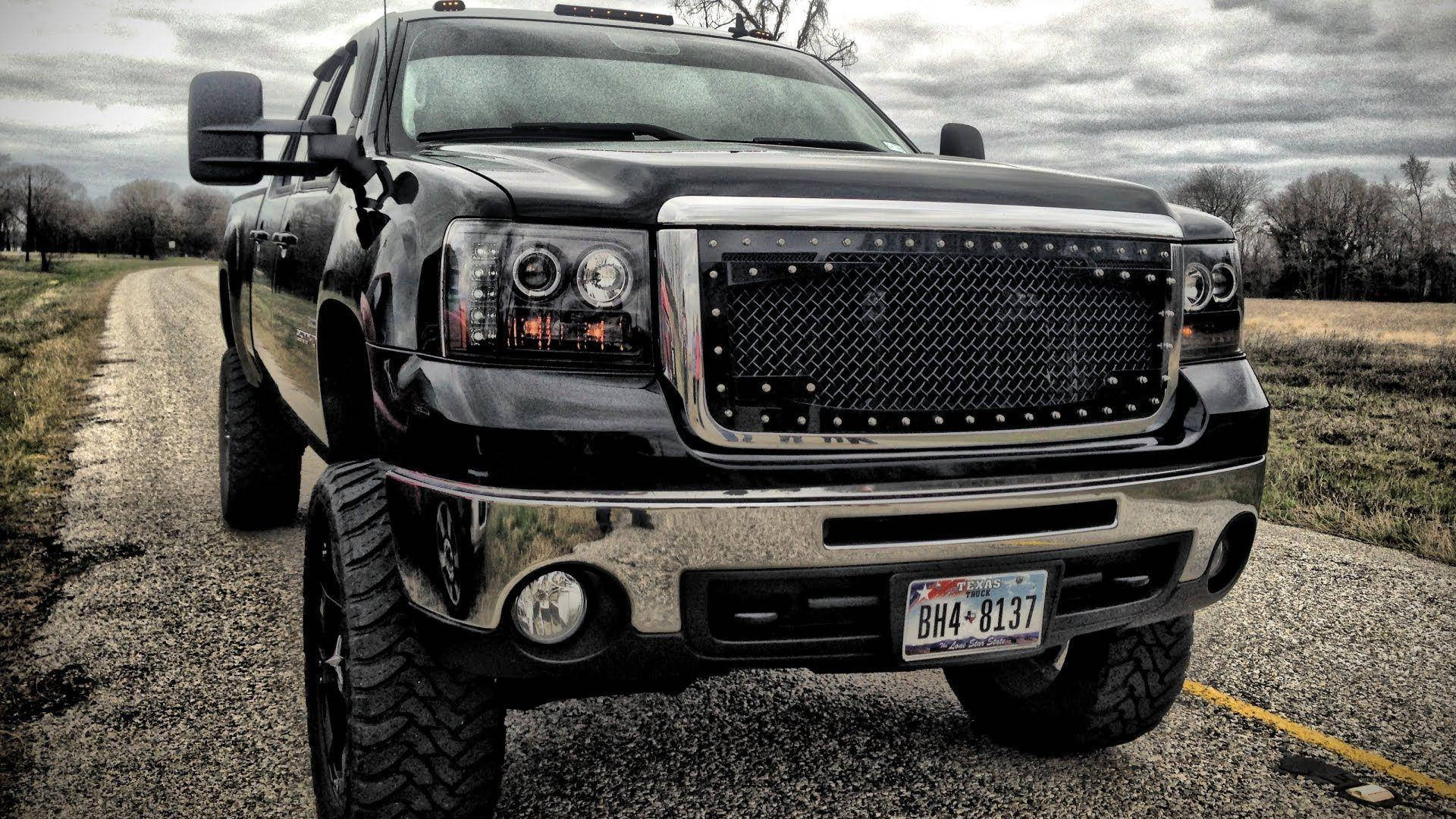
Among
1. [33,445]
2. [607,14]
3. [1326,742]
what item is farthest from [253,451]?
[1326,742]

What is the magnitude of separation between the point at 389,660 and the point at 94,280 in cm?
4929

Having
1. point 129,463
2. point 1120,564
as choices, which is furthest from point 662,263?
point 129,463

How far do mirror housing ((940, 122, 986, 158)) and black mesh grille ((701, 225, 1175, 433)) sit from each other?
1.67 meters

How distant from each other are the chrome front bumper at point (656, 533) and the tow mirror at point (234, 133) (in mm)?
1007

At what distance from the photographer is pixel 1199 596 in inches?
97.2

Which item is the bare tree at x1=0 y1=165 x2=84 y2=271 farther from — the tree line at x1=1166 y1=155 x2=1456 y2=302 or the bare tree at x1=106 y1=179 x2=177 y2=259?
the tree line at x1=1166 y1=155 x2=1456 y2=302

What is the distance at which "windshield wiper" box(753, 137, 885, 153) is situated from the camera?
3348 mm

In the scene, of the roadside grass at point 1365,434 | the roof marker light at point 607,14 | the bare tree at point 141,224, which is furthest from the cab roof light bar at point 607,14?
the bare tree at point 141,224

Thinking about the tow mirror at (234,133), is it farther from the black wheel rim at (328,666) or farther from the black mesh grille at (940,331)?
the black mesh grille at (940,331)

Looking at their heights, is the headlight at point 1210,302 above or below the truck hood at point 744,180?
below

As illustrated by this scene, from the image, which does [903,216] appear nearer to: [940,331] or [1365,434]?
[940,331]

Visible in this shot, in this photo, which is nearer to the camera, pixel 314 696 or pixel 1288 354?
pixel 314 696

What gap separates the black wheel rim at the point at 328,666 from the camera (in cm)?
238

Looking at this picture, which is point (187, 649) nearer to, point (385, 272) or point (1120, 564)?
point (385, 272)
